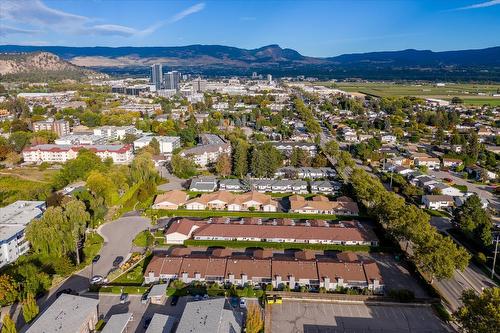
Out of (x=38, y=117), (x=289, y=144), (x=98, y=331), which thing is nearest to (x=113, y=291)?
(x=98, y=331)

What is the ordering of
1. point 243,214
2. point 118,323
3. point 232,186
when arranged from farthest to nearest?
1. point 232,186
2. point 243,214
3. point 118,323

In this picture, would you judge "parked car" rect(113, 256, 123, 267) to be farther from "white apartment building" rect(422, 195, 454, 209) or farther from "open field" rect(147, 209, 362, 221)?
"white apartment building" rect(422, 195, 454, 209)

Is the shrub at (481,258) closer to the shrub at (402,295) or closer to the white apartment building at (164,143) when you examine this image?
the shrub at (402,295)

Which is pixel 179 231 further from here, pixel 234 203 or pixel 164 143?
pixel 164 143

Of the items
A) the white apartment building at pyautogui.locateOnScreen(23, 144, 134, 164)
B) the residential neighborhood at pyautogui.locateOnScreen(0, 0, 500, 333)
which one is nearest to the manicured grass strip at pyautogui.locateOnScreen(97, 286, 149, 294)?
the residential neighborhood at pyautogui.locateOnScreen(0, 0, 500, 333)

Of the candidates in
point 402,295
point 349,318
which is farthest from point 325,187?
point 349,318

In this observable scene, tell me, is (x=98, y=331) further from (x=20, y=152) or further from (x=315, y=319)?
(x=20, y=152)
